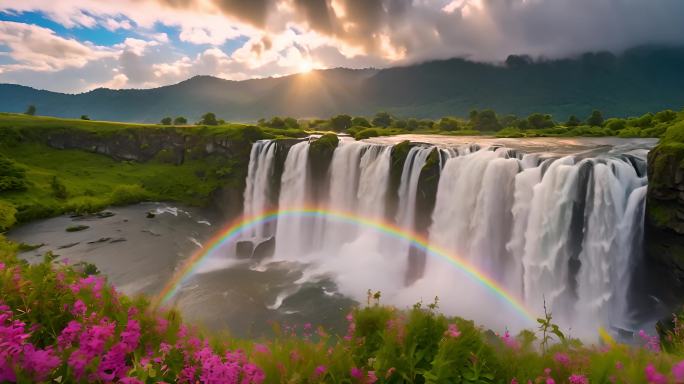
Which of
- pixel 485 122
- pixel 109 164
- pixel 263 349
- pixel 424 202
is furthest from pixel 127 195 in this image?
→ pixel 485 122

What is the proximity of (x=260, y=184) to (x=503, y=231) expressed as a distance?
2624 cm

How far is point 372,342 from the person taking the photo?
14.1 ft

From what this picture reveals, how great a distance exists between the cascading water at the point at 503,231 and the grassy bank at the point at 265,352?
49.0ft

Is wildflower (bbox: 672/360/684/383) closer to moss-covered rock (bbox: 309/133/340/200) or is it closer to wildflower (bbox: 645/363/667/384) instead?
wildflower (bbox: 645/363/667/384)

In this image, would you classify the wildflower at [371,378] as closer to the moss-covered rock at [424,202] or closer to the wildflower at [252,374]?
the wildflower at [252,374]

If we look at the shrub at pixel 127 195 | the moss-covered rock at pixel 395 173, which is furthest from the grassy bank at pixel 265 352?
the shrub at pixel 127 195

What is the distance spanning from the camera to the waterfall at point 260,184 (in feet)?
125

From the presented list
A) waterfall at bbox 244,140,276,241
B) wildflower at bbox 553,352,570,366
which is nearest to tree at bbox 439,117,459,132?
waterfall at bbox 244,140,276,241

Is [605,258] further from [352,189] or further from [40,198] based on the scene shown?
[40,198]

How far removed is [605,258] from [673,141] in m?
6.78

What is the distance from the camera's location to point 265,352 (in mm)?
3527

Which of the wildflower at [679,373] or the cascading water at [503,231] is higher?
the wildflower at [679,373]

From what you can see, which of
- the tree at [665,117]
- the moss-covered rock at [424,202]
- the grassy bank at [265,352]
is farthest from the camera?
the tree at [665,117]

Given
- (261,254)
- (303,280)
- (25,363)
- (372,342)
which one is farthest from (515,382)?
(261,254)
